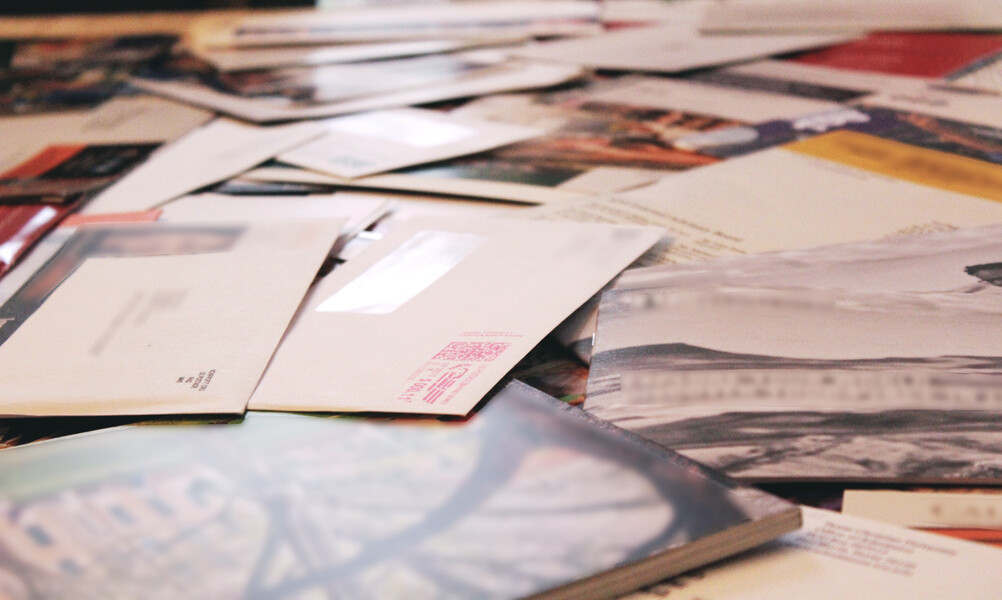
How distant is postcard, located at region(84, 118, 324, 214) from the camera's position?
34.3 inches

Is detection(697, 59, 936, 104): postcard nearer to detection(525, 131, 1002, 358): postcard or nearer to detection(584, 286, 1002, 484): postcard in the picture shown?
detection(525, 131, 1002, 358): postcard

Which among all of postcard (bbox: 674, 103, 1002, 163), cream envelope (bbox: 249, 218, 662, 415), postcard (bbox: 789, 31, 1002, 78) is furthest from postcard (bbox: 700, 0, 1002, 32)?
cream envelope (bbox: 249, 218, 662, 415)

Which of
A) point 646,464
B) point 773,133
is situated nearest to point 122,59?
point 773,133

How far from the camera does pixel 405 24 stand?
1546 millimetres

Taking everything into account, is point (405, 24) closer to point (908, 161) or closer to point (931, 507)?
point (908, 161)

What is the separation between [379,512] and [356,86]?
90 centimetres

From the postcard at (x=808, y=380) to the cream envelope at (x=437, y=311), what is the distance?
0.05m

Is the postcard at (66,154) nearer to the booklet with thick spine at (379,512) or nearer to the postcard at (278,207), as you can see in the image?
the postcard at (278,207)

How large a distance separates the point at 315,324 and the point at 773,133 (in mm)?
555

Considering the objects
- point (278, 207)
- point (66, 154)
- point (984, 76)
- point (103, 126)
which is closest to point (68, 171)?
point (66, 154)

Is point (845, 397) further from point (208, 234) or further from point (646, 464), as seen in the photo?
point (208, 234)

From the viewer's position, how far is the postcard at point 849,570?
35cm

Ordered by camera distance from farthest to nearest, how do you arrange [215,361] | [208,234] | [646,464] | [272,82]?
[272,82] < [208,234] < [215,361] < [646,464]

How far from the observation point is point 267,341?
56 cm
